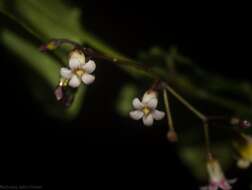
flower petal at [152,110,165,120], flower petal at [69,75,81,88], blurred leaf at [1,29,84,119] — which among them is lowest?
flower petal at [152,110,165,120]

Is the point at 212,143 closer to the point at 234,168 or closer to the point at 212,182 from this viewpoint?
the point at 234,168

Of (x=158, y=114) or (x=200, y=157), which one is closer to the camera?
(x=158, y=114)

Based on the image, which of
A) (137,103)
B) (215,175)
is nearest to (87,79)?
(137,103)

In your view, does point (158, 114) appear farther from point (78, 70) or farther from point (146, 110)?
point (78, 70)

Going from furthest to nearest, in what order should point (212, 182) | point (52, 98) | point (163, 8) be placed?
point (163, 8) < point (52, 98) < point (212, 182)

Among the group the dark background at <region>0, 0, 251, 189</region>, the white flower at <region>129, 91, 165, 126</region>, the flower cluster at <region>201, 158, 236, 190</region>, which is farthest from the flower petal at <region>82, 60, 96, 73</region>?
the flower cluster at <region>201, 158, 236, 190</region>

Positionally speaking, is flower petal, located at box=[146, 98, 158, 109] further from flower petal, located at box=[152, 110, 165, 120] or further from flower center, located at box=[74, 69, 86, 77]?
flower center, located at box=[74, 69, 86, 77]

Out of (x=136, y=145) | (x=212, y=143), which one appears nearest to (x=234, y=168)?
(x=212, y=143)
